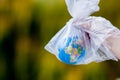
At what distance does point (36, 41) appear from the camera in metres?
3.10

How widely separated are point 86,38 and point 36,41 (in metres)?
1.28

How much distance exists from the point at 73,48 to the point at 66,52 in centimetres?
4

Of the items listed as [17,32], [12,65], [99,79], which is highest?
[17,32]

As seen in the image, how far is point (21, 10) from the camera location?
3074mm

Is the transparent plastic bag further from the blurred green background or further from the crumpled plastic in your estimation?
the blurred green background

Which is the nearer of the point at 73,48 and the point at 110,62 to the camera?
the point at 73,48

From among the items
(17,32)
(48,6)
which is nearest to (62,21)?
(48,6)

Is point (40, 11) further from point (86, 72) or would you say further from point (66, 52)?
point (66, 52)

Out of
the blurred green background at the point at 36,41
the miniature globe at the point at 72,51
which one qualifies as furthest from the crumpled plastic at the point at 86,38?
the blurred green background at the point at 36,41

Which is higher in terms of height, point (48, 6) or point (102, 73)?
point (48, 6)

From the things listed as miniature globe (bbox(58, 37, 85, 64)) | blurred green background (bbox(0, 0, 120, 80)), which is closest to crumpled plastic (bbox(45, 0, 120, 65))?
miniature globe (bbox(58, 37, 85, 64))

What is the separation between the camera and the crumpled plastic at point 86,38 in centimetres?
176

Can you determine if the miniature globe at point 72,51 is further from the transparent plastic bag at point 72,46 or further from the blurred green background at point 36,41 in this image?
the blurred green background at point 36,41

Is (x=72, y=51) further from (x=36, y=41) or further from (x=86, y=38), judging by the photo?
(x=36, y=41)
